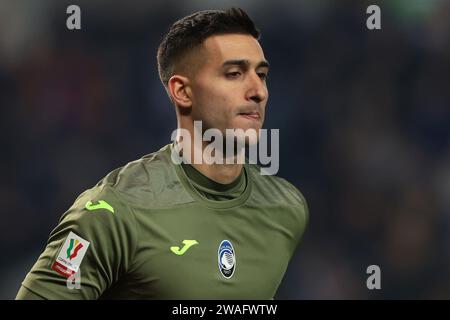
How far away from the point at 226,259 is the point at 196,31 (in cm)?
89

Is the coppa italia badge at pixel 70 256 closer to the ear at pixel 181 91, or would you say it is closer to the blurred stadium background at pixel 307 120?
the ear at pixel 181 91

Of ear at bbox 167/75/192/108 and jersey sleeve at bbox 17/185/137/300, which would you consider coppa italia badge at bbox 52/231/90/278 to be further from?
ear at bbox 167/75/192/108

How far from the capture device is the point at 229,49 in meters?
2.99

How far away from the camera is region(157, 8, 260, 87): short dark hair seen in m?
3.05

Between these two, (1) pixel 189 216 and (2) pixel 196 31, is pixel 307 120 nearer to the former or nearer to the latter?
(2) pixel 196 31

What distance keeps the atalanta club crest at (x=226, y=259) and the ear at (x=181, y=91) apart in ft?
1.84

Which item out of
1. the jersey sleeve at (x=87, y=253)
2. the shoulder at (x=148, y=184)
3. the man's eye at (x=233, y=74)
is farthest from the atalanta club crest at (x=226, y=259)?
the man's eye at (x=233, y=74)

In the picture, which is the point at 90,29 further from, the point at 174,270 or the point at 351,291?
the point at 174,270

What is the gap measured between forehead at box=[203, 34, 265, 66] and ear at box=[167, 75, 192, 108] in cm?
14

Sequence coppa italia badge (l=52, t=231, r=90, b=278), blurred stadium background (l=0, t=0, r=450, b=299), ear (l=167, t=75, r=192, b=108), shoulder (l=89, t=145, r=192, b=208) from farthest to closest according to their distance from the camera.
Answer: blurred stadium background (l=0, t=0, r=450, b=299), ear (l=167, t=75, r=192, b=108), shoulder (l=89, t=145, r=192, b=208), coppa italia badge (l=52, t=231, r=90, b=278)

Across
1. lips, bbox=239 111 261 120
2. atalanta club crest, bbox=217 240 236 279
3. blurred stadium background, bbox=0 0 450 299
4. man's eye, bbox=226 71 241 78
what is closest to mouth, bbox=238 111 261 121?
lips, bbox=239 111 261 120

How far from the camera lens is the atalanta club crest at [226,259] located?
2919 mm

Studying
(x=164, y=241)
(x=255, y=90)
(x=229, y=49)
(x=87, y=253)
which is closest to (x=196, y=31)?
(x=229, y=49)

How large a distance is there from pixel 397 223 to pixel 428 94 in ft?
3.37
